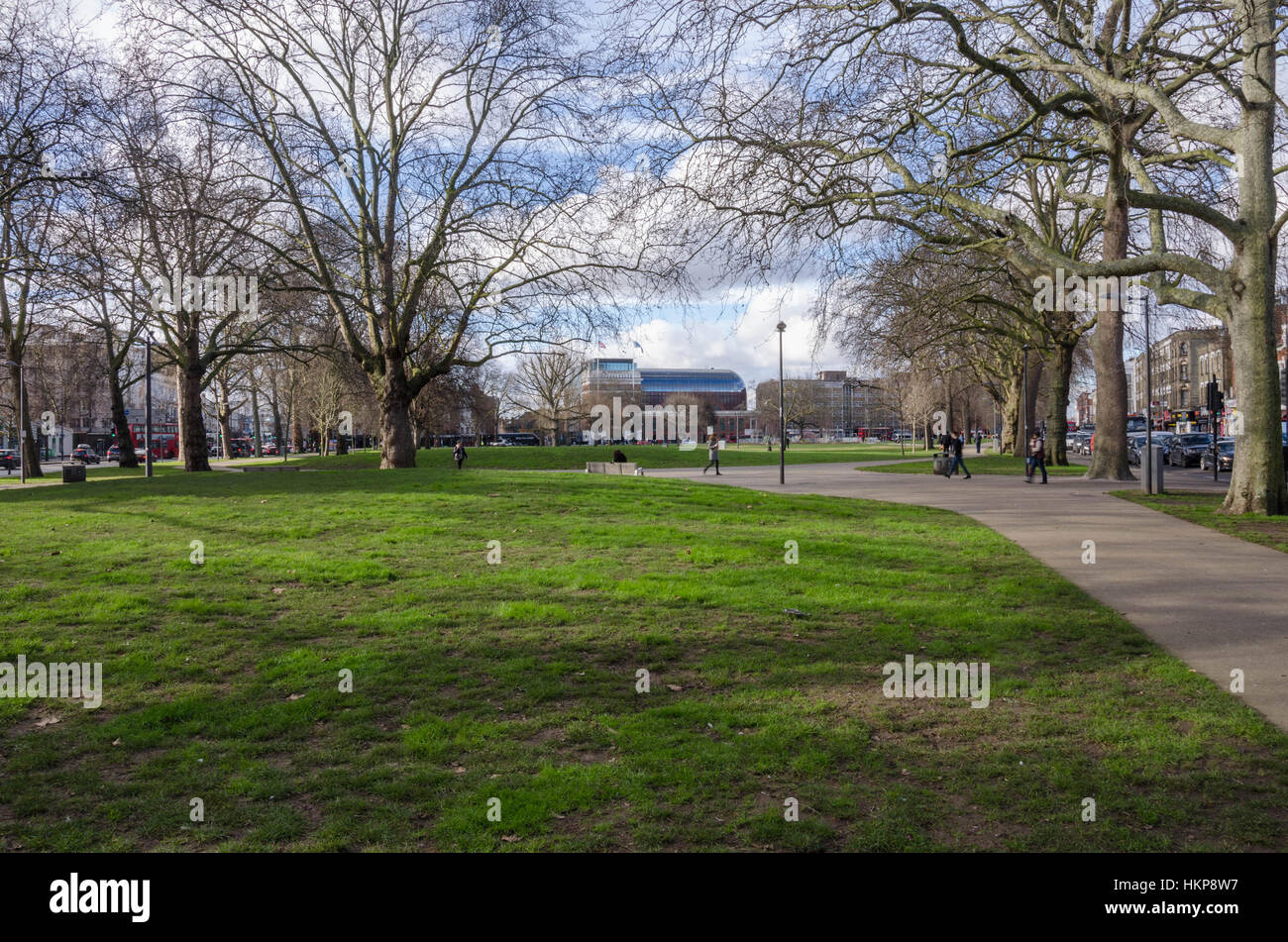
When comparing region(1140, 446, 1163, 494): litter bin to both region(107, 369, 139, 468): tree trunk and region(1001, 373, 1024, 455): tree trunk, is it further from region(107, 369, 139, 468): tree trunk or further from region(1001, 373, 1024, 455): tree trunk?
region(107, 369, 139, 468): tree trunk

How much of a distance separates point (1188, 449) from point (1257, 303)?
3069cm

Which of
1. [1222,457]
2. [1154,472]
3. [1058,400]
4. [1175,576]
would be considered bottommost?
[1175,576]

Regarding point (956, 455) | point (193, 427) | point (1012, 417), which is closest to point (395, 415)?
point (193, 427)

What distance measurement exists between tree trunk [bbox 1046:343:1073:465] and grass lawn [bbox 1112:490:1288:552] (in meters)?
18.0

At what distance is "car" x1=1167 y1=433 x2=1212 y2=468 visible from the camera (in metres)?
41.0

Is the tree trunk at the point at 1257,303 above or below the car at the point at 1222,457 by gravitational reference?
above

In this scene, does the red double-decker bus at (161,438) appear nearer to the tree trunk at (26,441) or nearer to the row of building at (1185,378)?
the tree trunk at (26,441)

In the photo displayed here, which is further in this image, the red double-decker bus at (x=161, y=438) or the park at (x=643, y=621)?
the red double-decker bus at (x=161, y=438)

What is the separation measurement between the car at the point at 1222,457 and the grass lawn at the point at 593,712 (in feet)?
88.8

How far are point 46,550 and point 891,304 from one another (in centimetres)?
2656

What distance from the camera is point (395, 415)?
2731cm

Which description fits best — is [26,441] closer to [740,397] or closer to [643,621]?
[643,621]

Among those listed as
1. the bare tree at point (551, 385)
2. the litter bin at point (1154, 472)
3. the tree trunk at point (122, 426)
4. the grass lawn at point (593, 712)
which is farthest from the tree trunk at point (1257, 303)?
the bare tree at point (551, 385)

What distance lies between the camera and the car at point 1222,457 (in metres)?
32.7
